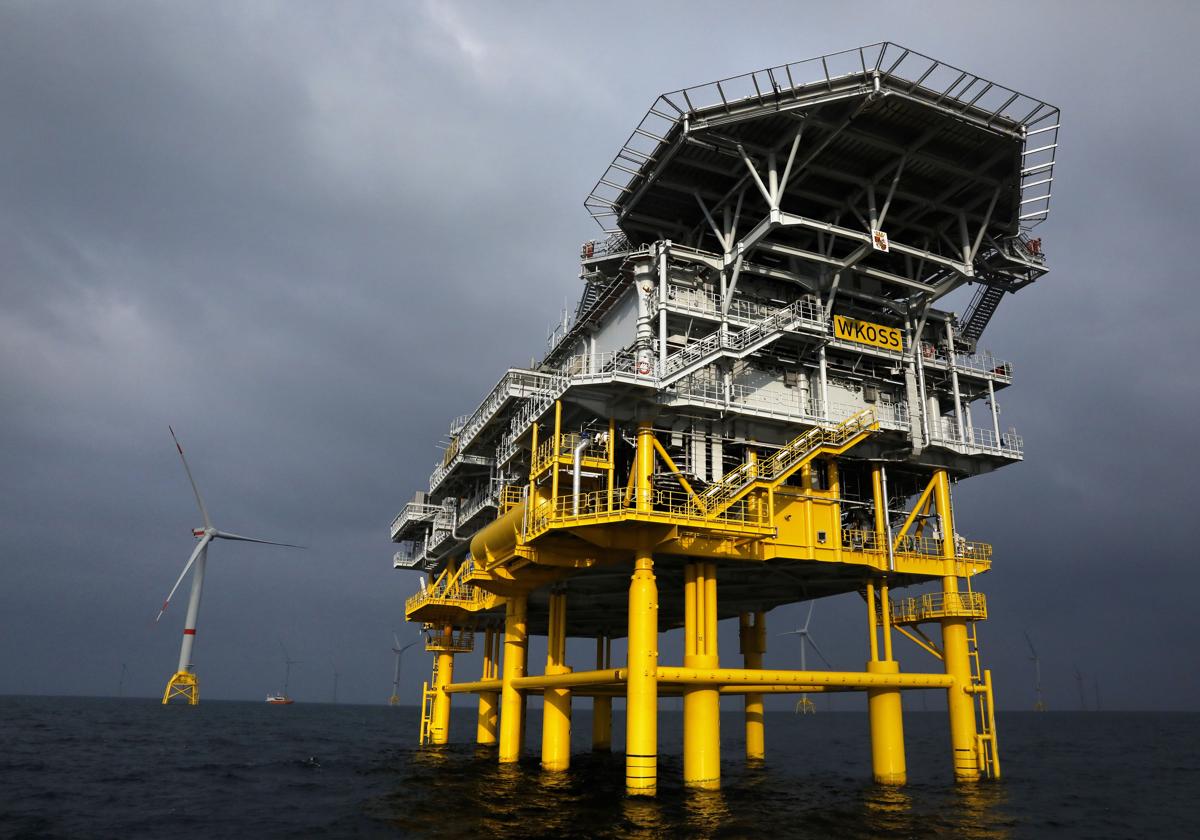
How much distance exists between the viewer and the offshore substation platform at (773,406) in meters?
30.3

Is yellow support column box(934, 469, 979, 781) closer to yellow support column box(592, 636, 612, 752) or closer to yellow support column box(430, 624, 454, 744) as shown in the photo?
yellow support column box(592, 636, 612, 752)

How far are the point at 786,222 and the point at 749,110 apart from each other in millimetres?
4445

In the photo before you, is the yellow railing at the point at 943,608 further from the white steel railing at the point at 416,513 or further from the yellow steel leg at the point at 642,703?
the white steel railing at the point at 416,513

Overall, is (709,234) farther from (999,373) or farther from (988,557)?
(988,557)

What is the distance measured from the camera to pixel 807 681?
32188 mm

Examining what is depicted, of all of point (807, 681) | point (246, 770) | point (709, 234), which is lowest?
point (246, 770)

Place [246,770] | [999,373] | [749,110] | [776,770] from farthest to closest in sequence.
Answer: [776,770] → [246,770] → [999,373] → [749,110]

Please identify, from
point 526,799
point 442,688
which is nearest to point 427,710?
point 442,688

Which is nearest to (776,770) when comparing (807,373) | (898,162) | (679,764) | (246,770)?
(679,764)

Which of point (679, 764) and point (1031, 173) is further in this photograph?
point (679, 764)

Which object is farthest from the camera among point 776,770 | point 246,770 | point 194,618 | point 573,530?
point 194,618

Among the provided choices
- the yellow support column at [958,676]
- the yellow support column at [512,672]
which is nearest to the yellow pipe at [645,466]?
the yellow support column at [512,672]

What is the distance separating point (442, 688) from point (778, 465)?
1278 inches

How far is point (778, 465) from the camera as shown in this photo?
3222cm
